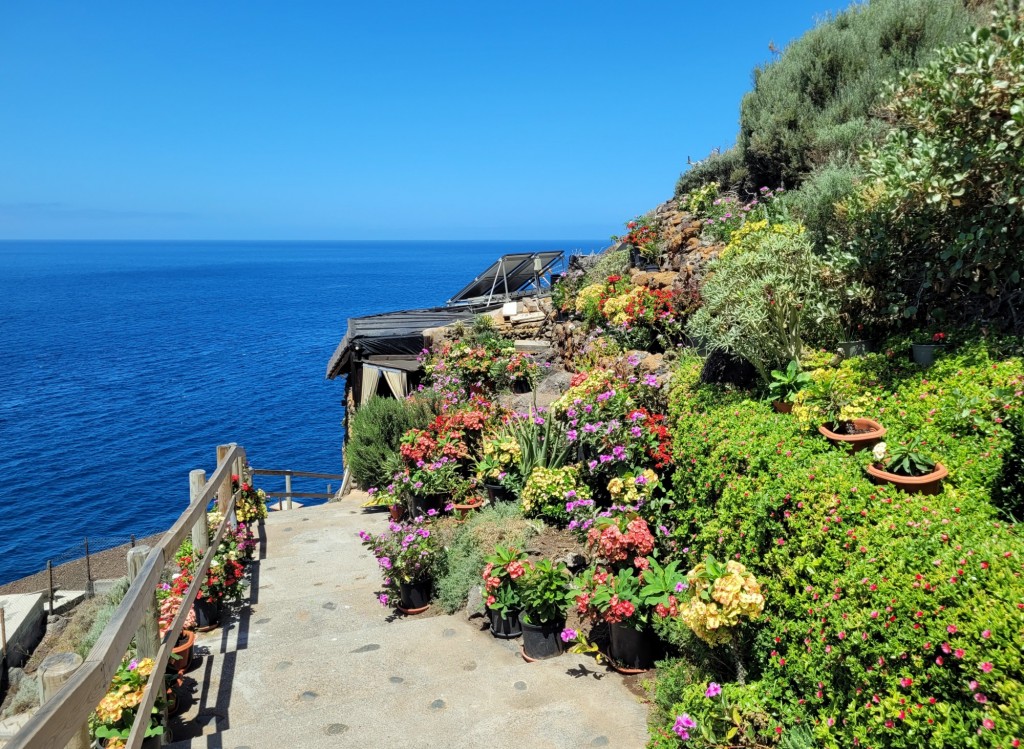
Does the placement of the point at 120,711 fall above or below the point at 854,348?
below

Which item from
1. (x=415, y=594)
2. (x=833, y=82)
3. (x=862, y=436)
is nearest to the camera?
(x=862, y=436)

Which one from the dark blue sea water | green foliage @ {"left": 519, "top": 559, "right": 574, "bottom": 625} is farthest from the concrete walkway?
the dark blue sea water

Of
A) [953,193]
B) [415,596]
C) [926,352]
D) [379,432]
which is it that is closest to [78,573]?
[379,432]

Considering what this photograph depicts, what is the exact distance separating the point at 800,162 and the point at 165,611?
10.3 m

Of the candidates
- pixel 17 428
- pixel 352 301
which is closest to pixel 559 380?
pixel 17 428

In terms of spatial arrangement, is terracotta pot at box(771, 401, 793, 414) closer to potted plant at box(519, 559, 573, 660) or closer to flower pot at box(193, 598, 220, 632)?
potted plant at box(519, 559, 573, 660)

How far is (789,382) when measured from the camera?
5.34 meters

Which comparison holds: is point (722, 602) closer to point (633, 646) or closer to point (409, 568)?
point (633, 646)

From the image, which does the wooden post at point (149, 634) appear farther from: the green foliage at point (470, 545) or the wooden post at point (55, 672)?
the green foliage at point (470, 545)

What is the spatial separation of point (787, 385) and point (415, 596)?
3972mm

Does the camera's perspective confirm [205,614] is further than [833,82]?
No

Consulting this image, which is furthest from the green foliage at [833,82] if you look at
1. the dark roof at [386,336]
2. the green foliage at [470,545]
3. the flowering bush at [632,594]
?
the dark roof at [386,336]

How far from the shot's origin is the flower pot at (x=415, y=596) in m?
6.87

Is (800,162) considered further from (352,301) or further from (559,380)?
(352,301)
